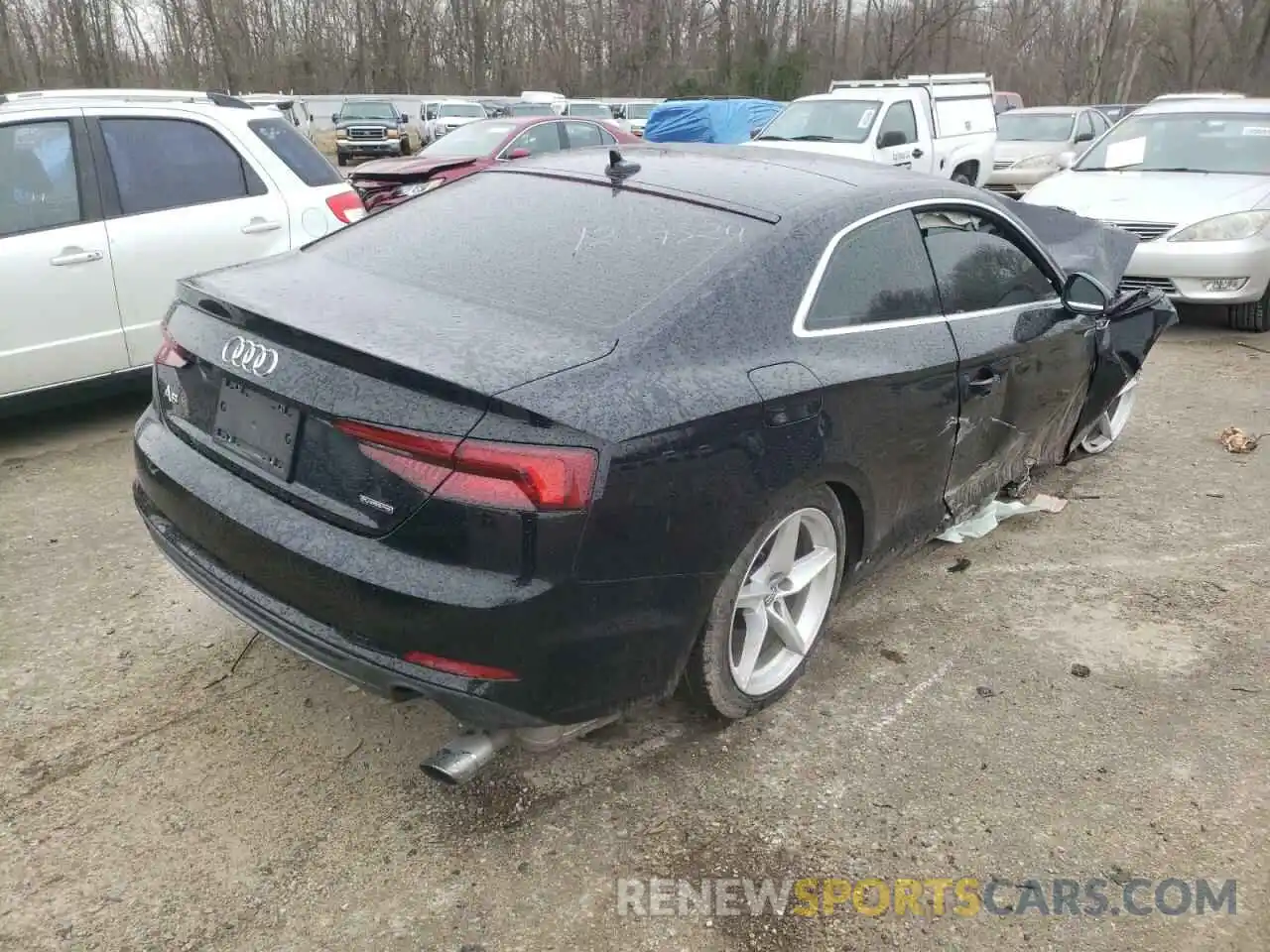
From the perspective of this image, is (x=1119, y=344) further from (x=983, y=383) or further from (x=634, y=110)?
(x=634, y=110)

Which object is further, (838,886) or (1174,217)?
(1174,217)

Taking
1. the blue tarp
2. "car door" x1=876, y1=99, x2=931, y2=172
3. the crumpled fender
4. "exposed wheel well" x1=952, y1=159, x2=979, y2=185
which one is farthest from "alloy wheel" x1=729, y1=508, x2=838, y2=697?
the blue tarp

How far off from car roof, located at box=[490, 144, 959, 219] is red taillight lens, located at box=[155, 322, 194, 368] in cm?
131

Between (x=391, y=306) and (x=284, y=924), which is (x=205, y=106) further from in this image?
(x=284, y=924)

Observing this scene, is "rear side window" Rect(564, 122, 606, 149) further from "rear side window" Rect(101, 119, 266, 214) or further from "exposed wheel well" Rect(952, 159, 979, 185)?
"rear side window" Rect(101, 119, 266, 214)

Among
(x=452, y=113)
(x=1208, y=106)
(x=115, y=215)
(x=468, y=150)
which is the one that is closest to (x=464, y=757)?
(x=115, y=215)

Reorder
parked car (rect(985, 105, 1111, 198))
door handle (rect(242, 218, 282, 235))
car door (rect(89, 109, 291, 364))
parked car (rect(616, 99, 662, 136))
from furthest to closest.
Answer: parked car (rect(616, 99, 662, 136)) → parked car (rect(985, 105, 1111, 198)) → door handle (rect(242, 218, 282, 235)) → car door (rect(89, 109, 291, 364))

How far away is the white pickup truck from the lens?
38.9 feet

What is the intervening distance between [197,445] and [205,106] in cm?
357

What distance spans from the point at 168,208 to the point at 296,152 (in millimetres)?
973

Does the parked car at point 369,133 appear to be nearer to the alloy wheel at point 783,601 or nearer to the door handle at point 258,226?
the door handle at point 258,226

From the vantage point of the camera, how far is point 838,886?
236 centimetres

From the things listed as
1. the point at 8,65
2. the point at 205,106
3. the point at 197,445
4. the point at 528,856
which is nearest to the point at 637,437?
the point at 528,856

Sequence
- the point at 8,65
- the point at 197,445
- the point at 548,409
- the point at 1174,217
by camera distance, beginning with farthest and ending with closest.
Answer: the point at 8,65 → the point at 1174,217 → the point at 197,445 → the point at 548,409
